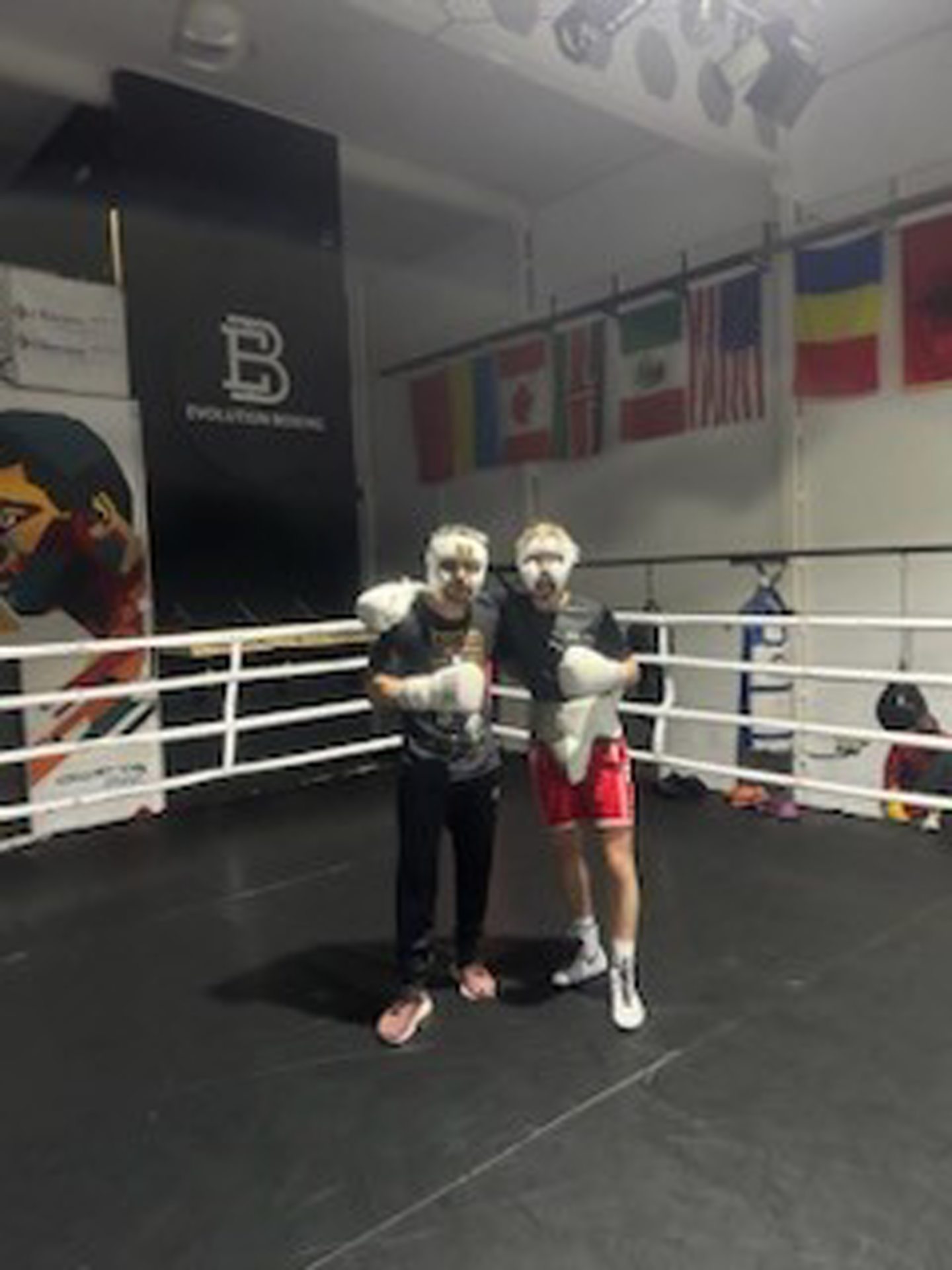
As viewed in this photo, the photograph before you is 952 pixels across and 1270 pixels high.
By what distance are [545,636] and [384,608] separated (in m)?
0.37

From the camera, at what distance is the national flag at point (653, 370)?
5477 mm

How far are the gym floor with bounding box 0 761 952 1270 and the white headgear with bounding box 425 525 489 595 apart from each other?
3.19ft

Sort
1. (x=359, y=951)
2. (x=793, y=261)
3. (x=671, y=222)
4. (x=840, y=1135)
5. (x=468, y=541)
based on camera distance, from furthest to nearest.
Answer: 1. (x=671, y=222)
2. (x=793, y=261)
3. (x=359, y=951)
4. (x=468, y=541)
5. (x=840, y=1135)

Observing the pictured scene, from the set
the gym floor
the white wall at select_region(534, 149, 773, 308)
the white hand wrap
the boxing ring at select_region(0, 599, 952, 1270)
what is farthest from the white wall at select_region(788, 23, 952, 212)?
the white hand wrap

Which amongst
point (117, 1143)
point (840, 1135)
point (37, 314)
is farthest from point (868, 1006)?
point (37, 314)

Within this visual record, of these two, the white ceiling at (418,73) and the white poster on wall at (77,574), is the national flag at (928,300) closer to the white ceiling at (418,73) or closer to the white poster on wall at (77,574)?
the white ceiling at (418,73)

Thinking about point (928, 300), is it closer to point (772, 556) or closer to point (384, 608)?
point (772, 556)

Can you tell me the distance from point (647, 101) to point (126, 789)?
10.9 ft

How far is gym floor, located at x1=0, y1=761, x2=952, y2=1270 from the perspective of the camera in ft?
5.08

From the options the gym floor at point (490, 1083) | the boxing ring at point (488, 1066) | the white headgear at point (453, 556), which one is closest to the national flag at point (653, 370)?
the boxing ring at point (488, 1066)

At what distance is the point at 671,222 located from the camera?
18.3 ft

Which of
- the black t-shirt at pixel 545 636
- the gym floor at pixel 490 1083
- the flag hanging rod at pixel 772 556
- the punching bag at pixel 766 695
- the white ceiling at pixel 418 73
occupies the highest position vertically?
the white ceiling at pixel 418 73

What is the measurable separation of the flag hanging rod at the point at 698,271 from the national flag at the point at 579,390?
0.11 meters

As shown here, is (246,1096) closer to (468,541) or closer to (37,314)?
(468,541)
